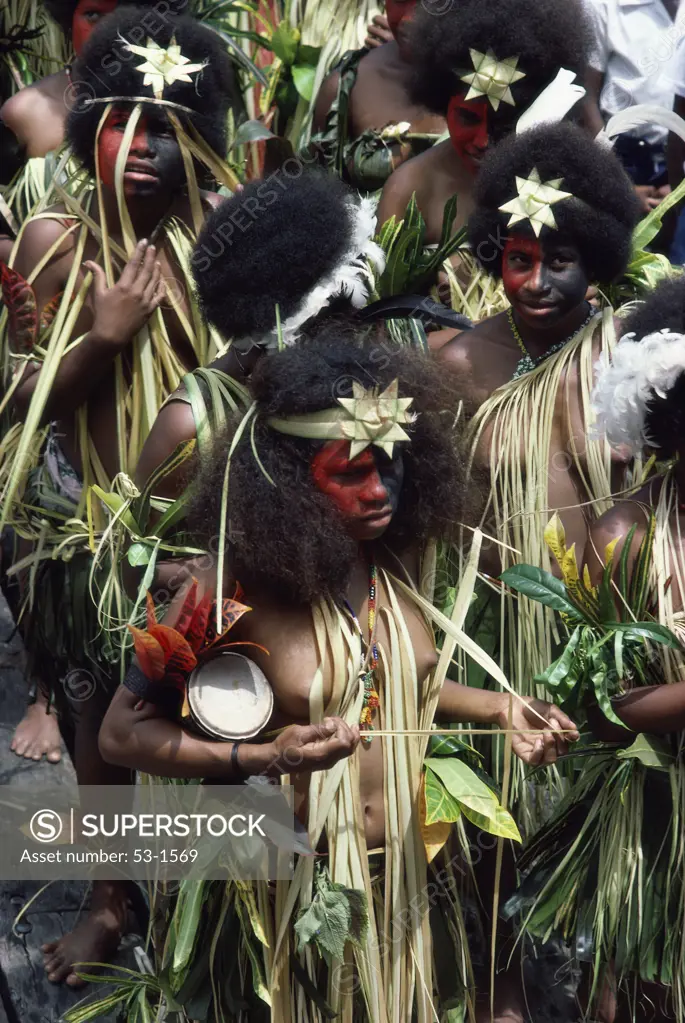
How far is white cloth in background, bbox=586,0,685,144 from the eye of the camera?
4.45 metres

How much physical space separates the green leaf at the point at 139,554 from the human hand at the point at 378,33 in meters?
2.25

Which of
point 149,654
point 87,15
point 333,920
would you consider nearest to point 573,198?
point 149,654

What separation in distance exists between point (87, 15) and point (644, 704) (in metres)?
2.65

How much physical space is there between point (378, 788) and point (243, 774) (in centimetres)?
30

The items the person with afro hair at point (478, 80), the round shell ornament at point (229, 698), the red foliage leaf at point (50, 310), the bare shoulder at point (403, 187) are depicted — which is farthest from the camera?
the bare shoulder at point (403, 187)

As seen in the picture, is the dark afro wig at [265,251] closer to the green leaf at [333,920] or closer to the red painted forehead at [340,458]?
the red painted forehead at [340,458]

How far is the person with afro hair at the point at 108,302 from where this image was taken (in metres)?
3.63

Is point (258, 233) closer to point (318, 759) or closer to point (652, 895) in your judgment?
point (318, 759)

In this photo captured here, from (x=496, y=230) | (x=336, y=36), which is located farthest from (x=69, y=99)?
(x=496, y=230)

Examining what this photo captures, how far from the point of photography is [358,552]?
9.61 feet

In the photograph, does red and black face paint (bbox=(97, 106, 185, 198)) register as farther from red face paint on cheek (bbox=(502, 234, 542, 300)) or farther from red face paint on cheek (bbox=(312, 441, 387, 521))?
red face paint on cheek (bbox=(312, 441, 387, 521))

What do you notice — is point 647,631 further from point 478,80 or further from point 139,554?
point 478,80

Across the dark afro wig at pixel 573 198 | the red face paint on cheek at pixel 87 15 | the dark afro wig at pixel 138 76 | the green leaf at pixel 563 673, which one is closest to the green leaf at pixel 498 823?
the green leaf at pixel 563 673

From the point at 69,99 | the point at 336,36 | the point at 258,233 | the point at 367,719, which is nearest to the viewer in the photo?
the point at 367,719
